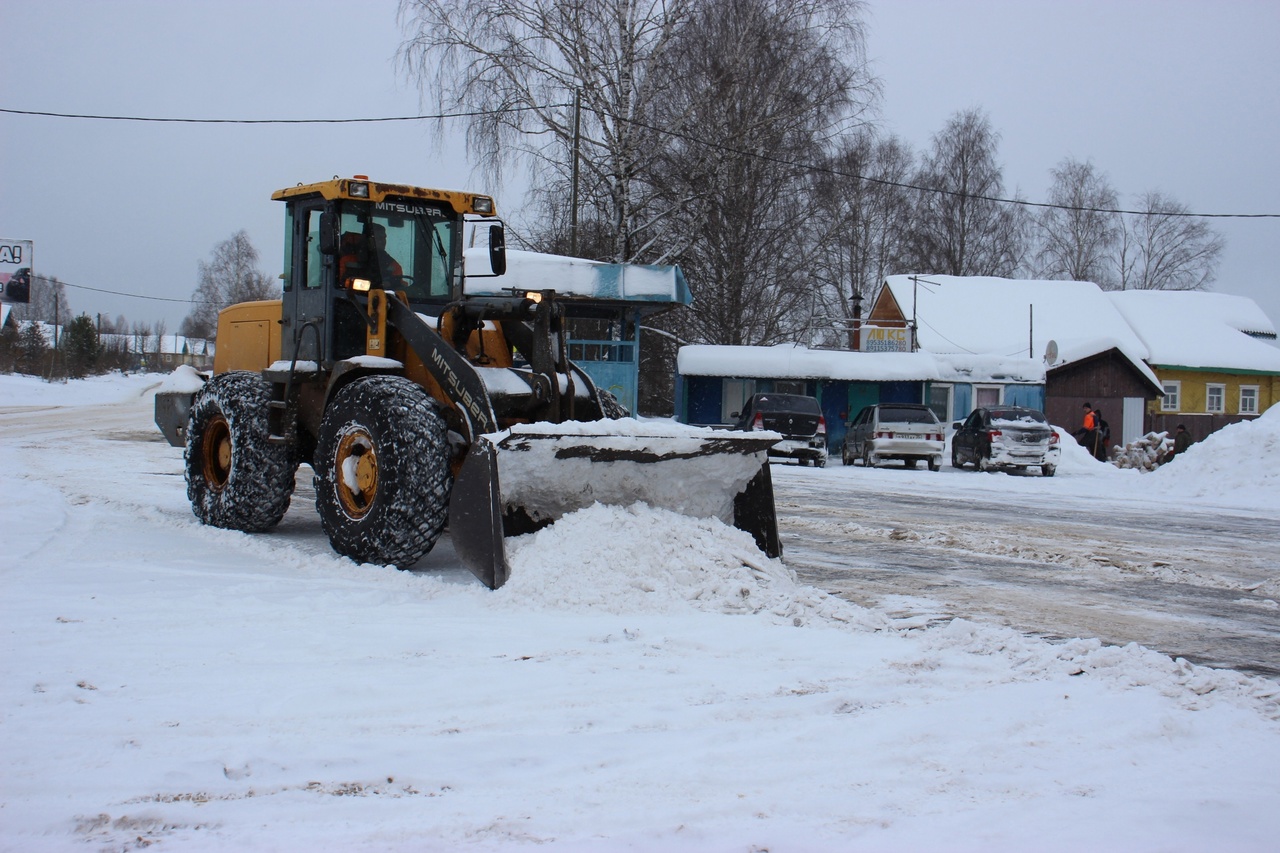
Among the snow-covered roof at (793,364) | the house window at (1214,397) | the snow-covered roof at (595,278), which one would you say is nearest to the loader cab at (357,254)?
the snow-covered roof at (595,278)

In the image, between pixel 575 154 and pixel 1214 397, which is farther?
pixel 1214 397

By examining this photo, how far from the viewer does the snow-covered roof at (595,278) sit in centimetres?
2267

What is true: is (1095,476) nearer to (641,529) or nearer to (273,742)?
(641,529)

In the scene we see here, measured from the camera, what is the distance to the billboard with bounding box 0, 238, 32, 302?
17.1 m

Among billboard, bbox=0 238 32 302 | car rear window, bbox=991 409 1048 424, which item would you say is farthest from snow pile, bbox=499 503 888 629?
car rear window, bbox=991 409 1048 424

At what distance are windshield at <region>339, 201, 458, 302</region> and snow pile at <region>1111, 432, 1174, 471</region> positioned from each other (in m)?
19.9

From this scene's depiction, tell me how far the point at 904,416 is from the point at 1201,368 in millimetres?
21258

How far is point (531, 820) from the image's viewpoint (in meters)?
3.26

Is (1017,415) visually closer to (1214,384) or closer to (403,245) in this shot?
(403,245)

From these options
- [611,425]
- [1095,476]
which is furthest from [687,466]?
[1095,476]

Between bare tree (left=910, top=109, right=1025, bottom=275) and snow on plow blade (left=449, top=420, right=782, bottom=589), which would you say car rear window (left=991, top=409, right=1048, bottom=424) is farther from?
bare tree (left=910, top=109, right=1025, bottom=275)

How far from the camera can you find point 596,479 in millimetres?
6859

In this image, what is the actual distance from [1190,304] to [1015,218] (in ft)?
37.8

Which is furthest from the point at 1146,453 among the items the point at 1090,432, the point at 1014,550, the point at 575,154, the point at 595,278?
the point at 1014,550
